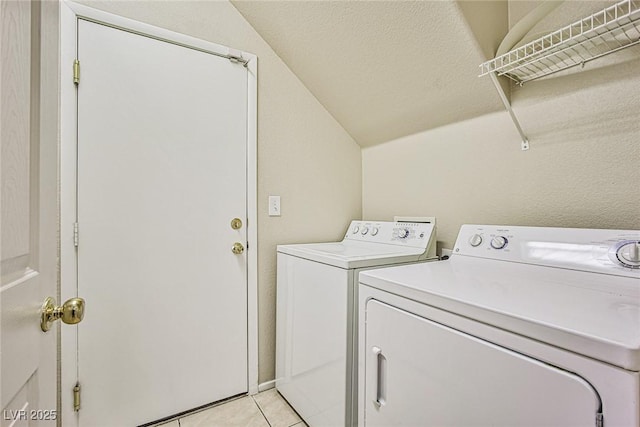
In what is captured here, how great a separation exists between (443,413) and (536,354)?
1.02ft

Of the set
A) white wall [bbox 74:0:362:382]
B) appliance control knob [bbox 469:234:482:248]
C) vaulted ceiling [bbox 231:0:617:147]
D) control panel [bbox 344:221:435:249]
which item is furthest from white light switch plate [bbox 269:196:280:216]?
appliance control knob [bbox 469:234:482:248]

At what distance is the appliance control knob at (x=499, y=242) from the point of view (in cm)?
123

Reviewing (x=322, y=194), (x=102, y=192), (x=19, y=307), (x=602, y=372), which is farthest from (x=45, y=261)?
(x=322, y=194)

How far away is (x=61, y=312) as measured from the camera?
24.2 inches

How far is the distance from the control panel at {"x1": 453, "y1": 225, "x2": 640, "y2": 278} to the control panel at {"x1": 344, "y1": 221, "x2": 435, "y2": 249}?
21cm

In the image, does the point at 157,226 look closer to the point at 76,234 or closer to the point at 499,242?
the point at 76,234

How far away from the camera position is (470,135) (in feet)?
5.09

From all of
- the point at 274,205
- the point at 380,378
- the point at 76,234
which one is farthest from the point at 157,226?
the point at 380,378

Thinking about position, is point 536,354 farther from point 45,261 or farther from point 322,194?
point 322,194

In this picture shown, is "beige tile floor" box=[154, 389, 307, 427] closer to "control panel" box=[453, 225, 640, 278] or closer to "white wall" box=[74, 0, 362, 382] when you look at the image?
"white wall" box=[74, 0, 362, 382]

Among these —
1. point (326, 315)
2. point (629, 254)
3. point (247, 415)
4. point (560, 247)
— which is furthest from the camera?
point (247, 415)

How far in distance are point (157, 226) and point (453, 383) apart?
1462 mm

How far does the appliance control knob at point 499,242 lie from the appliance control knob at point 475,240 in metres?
0.06

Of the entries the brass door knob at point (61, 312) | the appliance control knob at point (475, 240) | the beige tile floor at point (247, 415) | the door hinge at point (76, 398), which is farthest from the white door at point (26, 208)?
the appliance control knob at point (475, 240)
